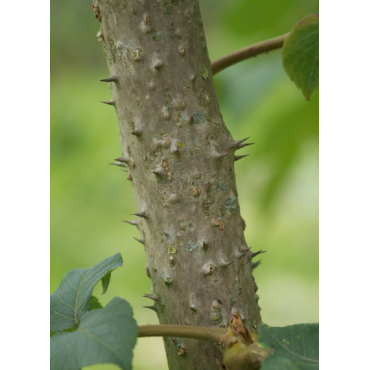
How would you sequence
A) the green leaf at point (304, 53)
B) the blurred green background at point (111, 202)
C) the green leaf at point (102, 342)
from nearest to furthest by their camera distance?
1. the green leaf at point (102, 342)
2. the green leaf at point (304, 53)
3. the blurred green background at point (111, 202)

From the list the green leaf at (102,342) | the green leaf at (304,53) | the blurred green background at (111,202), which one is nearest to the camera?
the green leaf at (102,342)

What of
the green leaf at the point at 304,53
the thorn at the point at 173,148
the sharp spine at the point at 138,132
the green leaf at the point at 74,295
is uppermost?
the green leaf at the point at 304,53

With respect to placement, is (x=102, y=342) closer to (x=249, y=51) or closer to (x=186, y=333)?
(x=186, y=333)

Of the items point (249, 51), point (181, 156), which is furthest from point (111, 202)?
point (181, 156)

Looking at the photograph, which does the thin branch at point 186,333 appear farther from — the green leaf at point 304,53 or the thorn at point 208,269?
the green leaf at point 304,53

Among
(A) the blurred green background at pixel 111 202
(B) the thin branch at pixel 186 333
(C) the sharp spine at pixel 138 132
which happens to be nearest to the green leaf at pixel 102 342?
(B) the thin branch at pixel 186 333

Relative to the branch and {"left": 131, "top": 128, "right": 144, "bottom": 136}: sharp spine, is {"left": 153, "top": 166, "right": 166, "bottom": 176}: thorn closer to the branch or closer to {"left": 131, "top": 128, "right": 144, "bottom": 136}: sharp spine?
{"left": 131, "top": 128, "right": 144, "bottom": 136}: sharp spine
